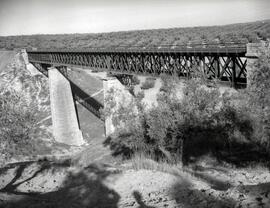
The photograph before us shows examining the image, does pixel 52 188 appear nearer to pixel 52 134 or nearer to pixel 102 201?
pixel 102 201

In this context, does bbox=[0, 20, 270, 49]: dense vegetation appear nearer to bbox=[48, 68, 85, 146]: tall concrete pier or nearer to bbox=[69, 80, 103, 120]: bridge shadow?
bbox=[48, 68, 85, 146]: tall concrete pier

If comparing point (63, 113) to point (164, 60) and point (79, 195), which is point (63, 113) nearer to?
point (164, 60)

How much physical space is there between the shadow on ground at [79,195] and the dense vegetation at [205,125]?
376cm

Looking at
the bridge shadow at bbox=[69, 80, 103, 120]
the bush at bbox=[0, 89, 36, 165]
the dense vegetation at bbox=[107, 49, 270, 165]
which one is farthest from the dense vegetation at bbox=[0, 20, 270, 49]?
the dense vegetation at bbox=[107, 49, 270, 165]

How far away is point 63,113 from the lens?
142ft

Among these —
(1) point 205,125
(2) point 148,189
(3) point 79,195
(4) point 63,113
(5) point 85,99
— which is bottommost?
(4) point 63,113

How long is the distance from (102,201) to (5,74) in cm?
5499

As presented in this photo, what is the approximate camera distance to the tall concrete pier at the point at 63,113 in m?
42.5

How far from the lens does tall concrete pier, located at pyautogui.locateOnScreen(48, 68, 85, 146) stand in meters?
42.5

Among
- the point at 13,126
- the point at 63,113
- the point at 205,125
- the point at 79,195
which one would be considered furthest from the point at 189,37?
the point at 79,195

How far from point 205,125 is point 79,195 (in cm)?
752

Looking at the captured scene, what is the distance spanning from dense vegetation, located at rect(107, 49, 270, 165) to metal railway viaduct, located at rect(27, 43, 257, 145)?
148 centimetres

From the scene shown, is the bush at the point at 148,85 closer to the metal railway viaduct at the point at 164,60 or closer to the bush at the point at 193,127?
the metal railway viaduct at the point at 164,60

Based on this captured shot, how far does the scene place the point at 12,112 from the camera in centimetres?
1725
